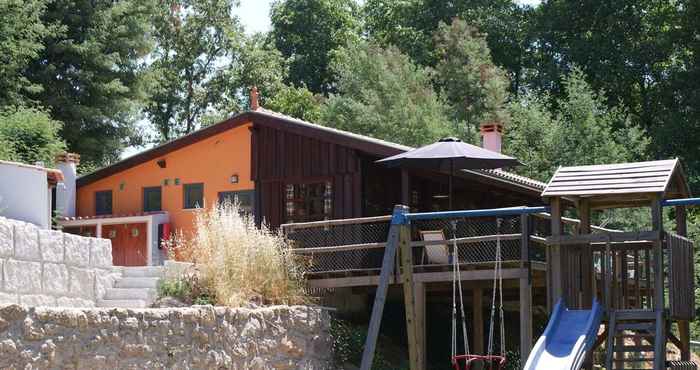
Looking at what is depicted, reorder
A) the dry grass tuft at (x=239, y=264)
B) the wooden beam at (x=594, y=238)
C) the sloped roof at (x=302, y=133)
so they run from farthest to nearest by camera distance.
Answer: the sloped roof at (x=302, y=133), the dry grass tuft at (x=239, y=264), the wooden beam at (x=594, y=238)

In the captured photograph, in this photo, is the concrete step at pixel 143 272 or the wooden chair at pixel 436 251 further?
the wooden chair at pixel 436 251

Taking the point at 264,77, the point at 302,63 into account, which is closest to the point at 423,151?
the point at 264,77

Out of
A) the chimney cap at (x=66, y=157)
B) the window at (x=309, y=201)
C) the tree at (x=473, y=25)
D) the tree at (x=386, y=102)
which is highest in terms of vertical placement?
the tree at (x=473, y=25)

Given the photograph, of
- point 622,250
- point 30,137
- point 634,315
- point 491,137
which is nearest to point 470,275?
point 622,250

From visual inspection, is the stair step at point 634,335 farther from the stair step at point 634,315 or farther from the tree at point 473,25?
the tree at point 473,25

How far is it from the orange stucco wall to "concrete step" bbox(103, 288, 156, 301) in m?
7.18

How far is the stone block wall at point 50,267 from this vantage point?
45.1 feet

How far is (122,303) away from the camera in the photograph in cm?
1622

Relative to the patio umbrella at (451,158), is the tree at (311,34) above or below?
above

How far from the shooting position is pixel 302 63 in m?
51.5

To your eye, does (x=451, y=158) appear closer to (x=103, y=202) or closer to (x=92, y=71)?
(x=103, y=202)

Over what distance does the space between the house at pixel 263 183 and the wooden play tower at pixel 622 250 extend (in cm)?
511

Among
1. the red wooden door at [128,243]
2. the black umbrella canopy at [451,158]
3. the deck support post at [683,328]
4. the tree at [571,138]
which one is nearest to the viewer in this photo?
the deck support post at [683,328]

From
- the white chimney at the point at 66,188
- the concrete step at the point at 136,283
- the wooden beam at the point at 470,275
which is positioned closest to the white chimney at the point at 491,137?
the wooden beam at the point at 470,275
